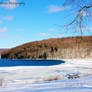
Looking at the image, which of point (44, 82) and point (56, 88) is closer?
point (56, 88)

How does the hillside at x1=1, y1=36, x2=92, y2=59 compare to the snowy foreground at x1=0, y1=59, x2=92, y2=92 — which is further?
the hillside at x1=1, y1=36, x2=92, y2=59

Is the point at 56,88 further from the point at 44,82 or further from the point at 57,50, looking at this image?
the point at 57,50

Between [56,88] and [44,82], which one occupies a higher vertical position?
[56,88]

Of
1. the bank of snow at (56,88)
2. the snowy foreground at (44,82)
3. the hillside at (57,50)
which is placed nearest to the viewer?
the bank of snow at (56,88)

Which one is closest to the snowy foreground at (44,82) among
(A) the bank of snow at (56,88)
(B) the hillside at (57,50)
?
(A) the bank of snow at (56,88)

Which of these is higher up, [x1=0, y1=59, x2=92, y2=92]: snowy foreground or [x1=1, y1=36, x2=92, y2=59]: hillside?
[x1=1, y1=36, x2=92, y2=59]: hillside

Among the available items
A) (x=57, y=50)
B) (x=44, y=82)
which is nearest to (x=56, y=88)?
(x=44, y=82)

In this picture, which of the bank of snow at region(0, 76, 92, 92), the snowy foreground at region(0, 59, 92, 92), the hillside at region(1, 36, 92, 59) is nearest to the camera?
the bank of snow at region(0, 76, 92, 92)

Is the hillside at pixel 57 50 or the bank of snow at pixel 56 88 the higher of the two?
the hillside at pixel 57 50

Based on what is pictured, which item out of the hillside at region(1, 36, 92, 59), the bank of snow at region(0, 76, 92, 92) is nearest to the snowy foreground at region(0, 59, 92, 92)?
the bank of snow at region(0, 76, 92, 92)

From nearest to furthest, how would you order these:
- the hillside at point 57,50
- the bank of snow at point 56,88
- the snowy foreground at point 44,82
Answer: the bank of snow at point 56,88 < the snowy foreground at point 44,82 < the hillside at point 57,50

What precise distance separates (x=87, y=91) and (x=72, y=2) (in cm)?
400

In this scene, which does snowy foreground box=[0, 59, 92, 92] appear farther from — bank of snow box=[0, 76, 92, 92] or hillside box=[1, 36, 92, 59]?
hillside box=[1, 36, 92, 59]

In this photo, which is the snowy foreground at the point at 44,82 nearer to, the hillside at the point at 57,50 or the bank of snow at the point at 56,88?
the bank of snow at the point at 56,88
